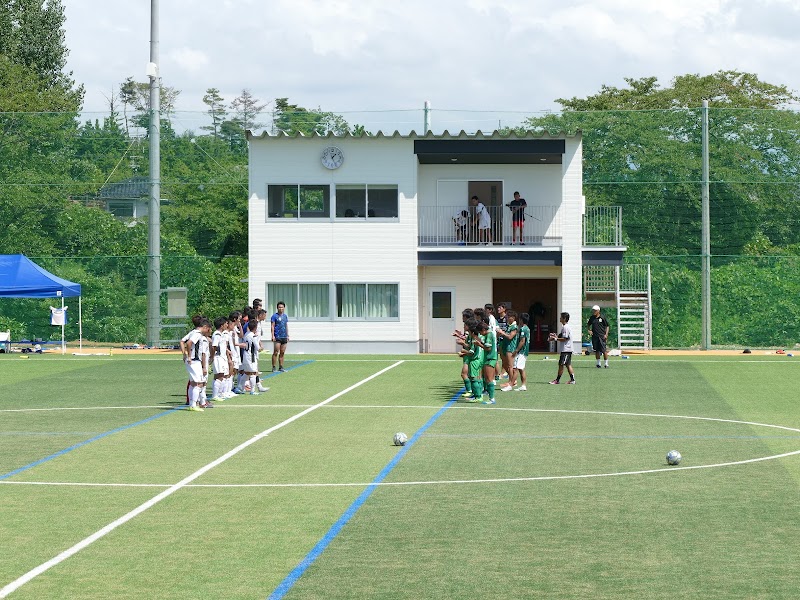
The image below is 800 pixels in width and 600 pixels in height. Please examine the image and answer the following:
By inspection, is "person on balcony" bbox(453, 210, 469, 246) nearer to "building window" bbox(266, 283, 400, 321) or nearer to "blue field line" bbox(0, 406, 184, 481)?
"building window" bbox(266, 283, 400, 321)

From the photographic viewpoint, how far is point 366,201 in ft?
154

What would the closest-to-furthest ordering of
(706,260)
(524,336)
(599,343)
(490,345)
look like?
1. (490,345)
2. (524,336)
3. (599,343)
4. (706,260)

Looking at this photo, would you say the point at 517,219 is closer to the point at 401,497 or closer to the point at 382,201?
the point at 382,201

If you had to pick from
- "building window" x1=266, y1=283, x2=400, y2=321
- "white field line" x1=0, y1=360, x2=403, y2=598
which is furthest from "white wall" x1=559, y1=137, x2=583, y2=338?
"white field line" x1=0, y1=360, x2=403, y2=598

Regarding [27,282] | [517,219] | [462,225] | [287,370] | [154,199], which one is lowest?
[287,370]

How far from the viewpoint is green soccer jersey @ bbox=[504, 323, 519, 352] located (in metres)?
29.0

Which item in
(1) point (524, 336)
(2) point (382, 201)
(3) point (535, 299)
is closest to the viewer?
(1) point (524, 336)

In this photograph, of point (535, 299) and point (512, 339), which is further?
point (535, 299)

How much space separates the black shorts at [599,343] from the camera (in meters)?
37.1

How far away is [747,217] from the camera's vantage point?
174ft

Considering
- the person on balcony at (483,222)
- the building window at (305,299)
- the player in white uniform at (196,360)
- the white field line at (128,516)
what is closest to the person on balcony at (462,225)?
the person on balcony at (483,222)

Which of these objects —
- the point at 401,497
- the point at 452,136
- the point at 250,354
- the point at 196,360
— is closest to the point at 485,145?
the point at 452,136

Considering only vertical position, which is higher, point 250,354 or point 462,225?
point 462,225

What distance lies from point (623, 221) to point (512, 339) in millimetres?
25640
